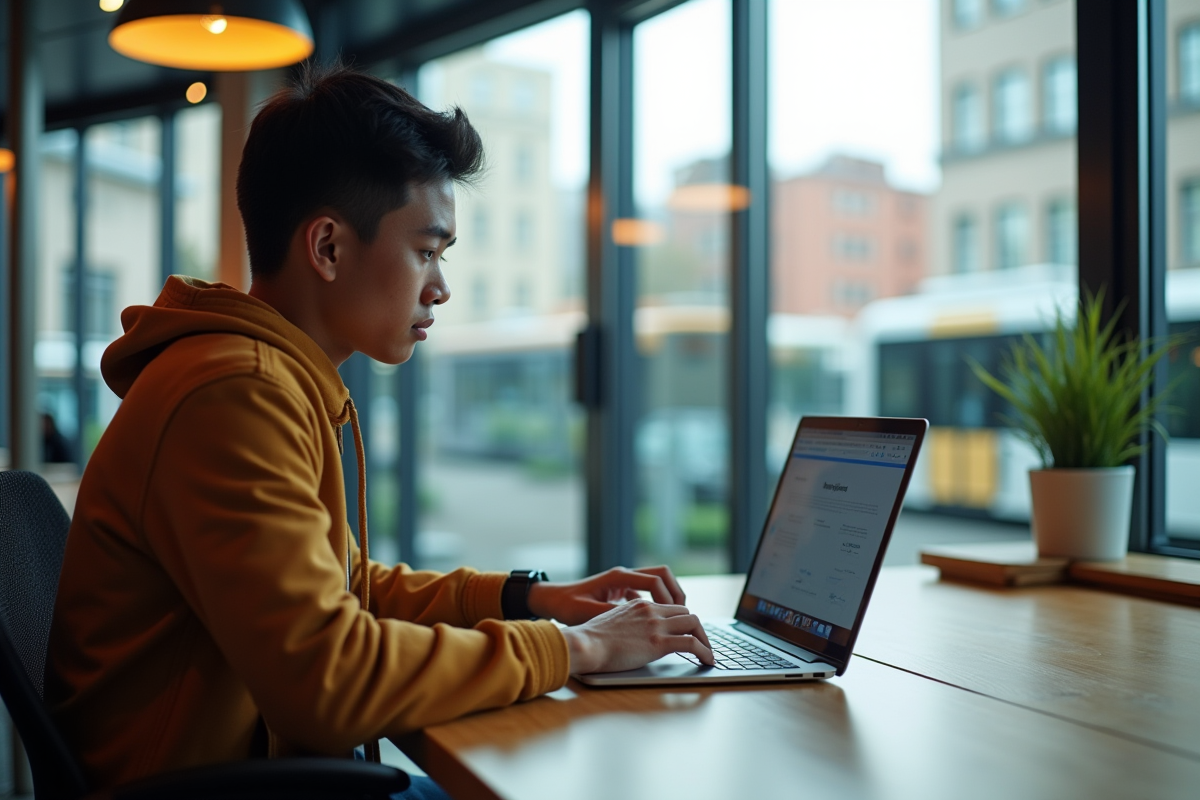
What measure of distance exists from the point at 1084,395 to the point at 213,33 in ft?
7.24

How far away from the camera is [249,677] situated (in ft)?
3.08

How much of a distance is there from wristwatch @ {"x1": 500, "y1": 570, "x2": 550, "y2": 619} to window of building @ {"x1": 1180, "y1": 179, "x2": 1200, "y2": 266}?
1606 millimetres

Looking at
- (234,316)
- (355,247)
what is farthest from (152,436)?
(355,247)

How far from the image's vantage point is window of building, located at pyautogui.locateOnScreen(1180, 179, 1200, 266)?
2150 mm

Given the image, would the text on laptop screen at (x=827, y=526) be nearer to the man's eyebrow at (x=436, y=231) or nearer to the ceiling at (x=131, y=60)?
the man's eyebrow at (x=436, y=231)

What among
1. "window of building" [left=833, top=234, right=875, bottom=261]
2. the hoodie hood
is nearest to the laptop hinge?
the hoodie hood

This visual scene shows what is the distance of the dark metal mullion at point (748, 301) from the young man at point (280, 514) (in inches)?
62.9

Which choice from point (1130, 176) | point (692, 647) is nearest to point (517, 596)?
point (692, 647)

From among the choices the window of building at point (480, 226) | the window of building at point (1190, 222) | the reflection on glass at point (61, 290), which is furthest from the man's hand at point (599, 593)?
the reflection on glass at point (61, 290)

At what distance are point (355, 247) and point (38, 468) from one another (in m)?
3.29

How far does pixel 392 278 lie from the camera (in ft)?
4.08

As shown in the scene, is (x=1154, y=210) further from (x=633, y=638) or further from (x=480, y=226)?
(x=480, y=226)

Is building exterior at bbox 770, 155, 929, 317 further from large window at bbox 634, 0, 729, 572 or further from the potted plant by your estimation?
the potted plant

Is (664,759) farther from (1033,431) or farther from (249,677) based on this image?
(1033,431)
